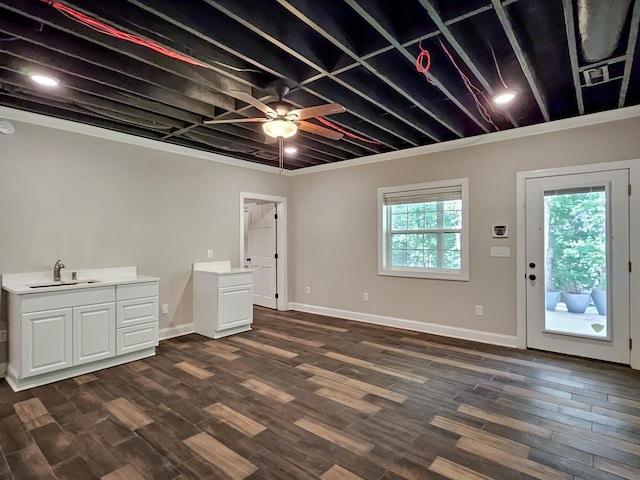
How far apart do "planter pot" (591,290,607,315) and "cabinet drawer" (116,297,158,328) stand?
4.82 metres

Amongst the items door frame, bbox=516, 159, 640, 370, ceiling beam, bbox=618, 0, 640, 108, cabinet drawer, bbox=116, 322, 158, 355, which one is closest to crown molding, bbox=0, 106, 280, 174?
cabinet drawer, bbox=116, 322, 158, 355

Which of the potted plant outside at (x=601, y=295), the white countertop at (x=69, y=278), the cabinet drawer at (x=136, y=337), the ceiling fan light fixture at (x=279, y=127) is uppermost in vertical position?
the ceiling fan light fixture at (x=279, y=127)

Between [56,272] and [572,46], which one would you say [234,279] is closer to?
[56,272]

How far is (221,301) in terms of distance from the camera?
4645 millimetres

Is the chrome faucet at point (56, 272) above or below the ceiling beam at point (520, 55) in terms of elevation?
below

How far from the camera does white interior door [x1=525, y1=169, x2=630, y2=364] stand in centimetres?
359

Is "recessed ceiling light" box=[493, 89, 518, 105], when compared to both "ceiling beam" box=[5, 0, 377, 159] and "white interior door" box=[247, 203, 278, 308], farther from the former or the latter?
"white interior door" box=[247, 203, 278, 308]

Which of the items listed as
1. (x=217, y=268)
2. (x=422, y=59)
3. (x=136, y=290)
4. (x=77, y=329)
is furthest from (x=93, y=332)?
(x=422, y=59)

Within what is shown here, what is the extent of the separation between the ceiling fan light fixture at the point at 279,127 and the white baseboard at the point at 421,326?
331cm

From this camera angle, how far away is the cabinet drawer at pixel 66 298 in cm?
310

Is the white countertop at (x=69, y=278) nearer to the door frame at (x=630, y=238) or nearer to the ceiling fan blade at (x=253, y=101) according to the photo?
the ceiling fan blade at (x=253, y=101)

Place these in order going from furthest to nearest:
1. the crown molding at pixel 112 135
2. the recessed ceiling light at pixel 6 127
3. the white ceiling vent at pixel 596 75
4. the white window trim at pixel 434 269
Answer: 1. the white window trim at pixel 434 269
2. the crown molding at pixel 112 135
3. the recessed ceiling light at pixel 6 127
4. the white ceiling vent at pixel 596 75

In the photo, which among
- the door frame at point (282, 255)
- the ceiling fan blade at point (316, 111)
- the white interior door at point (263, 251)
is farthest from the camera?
the white interior door at point (263, 251)

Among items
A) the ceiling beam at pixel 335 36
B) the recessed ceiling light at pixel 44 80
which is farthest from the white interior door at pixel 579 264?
the recessed ceiling light at pixel 44 80
